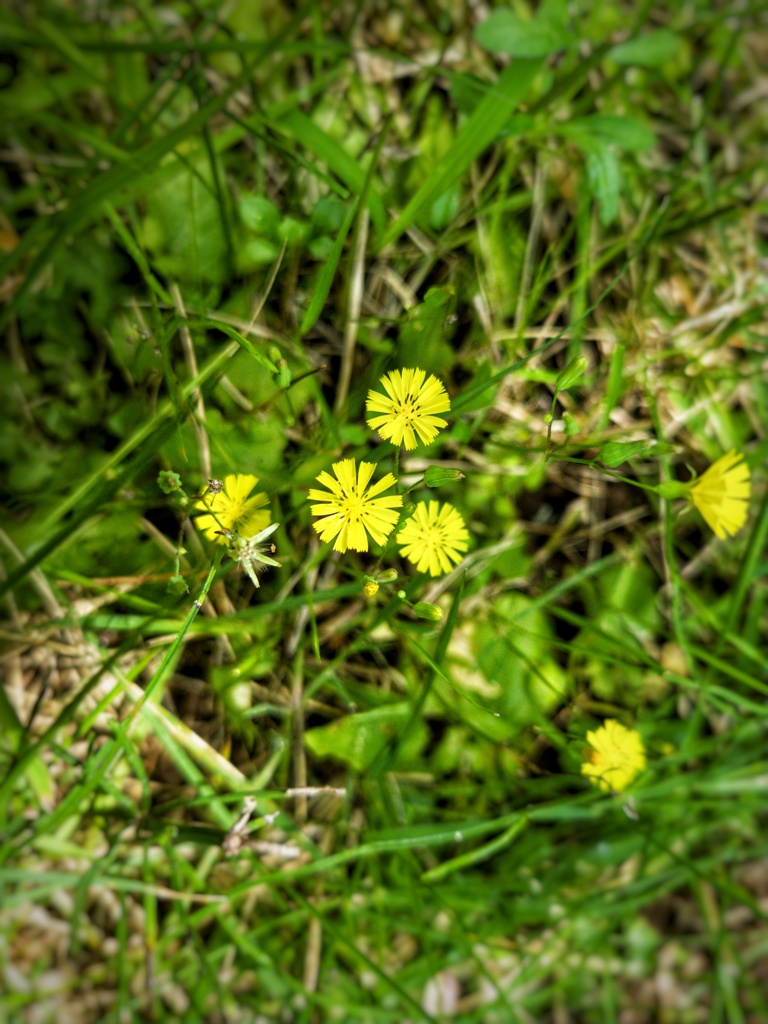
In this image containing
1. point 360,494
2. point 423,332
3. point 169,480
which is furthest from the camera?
point 423,332

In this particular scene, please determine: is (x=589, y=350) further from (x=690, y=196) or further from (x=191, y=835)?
(x=191, y=835)

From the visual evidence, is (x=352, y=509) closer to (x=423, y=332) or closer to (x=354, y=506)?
(x=354, y=506)

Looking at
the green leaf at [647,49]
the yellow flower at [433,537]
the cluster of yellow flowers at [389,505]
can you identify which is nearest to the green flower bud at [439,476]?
the cluster of yellow flowers at [389,505]

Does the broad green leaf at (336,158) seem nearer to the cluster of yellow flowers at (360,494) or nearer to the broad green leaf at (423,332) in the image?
the broad green leaf at (423,332)

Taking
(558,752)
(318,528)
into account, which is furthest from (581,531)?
(318,528)

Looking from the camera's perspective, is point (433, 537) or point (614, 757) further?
point (614, 757)

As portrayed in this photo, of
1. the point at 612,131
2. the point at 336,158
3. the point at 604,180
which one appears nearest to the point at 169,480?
the point at 336,158
